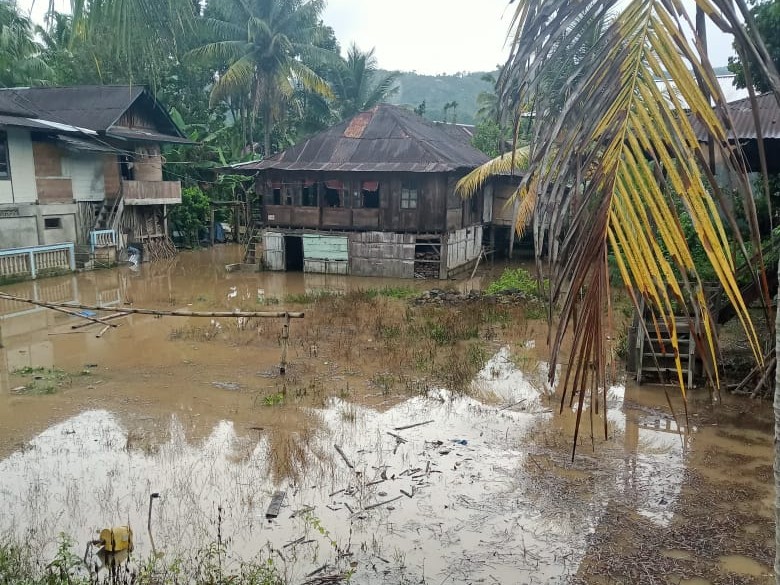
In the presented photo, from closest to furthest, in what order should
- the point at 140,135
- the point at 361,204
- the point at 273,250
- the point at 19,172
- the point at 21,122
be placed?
the point at 21,122
the point at 19,172
the point at 361,204
the point at 273,250
the point at 140,135

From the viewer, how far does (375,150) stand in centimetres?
2289

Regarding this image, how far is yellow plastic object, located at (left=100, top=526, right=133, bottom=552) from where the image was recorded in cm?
602

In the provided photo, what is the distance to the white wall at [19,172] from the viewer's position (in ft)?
69.1

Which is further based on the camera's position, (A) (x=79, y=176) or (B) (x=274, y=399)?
(A) (x=79, y=176)

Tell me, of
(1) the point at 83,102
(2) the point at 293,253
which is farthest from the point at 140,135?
(2) the point at 293,253

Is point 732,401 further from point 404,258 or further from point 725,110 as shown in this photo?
point 404,258

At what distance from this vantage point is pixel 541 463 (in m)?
7.79

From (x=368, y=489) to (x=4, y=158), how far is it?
19.6m

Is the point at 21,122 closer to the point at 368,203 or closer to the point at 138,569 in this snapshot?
the point at 368,203

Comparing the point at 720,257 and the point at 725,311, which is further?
the point at 725,311

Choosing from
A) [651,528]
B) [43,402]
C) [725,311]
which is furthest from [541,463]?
[43,402]

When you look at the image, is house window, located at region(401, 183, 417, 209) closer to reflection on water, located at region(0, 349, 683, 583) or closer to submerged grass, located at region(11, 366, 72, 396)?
submerged grass, located at region(11, 366, 72, 396)

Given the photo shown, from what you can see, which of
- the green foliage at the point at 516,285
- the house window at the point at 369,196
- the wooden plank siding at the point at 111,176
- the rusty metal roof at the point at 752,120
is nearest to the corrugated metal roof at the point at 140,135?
the wooden plank siding at the point at 111,176

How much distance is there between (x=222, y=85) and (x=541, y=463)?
25771mm
